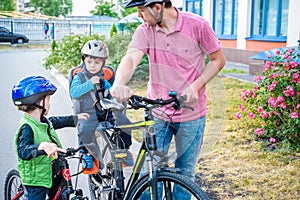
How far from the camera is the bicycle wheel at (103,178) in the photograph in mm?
3203

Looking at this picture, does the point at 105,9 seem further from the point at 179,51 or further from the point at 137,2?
the point at 137,2

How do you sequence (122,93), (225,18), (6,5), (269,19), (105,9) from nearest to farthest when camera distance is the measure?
(122,93) → (269,19) → (225,18) → (6,5) → (105,9)

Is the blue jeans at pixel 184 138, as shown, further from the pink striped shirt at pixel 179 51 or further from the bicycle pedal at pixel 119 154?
the bicycle pedal at pixel 119 154

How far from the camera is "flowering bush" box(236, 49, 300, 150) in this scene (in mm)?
5859

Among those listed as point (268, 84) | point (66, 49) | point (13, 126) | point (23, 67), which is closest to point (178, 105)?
point (268, 84)

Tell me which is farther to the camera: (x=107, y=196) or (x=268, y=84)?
(x=268, y=84)

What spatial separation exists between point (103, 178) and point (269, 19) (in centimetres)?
1347

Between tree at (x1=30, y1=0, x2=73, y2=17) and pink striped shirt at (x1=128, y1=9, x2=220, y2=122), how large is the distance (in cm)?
5077

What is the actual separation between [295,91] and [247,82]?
6.06m

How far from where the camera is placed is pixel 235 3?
18094 millimetres

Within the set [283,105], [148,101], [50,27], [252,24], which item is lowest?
[283,105]

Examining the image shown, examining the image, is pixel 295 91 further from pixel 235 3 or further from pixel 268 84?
pixel 235 3

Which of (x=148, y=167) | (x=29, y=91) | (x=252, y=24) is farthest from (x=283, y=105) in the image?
(x=252, y=24)

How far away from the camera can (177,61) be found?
2889mm
